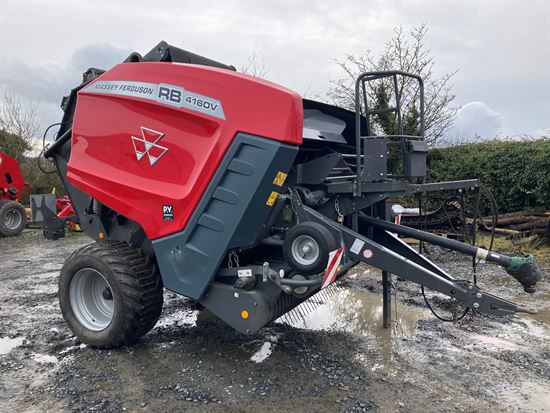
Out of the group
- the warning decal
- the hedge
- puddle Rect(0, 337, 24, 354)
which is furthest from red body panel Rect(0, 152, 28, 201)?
the hedge

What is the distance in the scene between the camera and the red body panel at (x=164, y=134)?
10.6ft

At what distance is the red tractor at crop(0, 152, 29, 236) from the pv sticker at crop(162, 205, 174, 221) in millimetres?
8721

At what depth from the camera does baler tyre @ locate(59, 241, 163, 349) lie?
3617 millimetres

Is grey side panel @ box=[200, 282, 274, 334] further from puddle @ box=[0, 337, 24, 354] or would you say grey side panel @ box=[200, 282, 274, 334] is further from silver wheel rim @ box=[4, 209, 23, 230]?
silver wheel rim @ box=[4, 209, 23, 230]

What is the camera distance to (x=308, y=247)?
3.16 meters

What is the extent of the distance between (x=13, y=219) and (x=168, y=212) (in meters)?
9.13

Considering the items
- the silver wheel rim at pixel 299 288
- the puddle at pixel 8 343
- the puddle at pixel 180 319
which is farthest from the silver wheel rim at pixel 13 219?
the silver wheel rim at pixel 299 288

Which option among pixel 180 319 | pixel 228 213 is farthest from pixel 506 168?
pixel 228 213

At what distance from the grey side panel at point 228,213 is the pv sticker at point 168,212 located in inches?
5.3

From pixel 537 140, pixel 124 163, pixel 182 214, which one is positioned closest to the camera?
pixel 182 214

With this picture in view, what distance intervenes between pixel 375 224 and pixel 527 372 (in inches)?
63.8

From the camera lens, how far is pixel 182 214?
3.42 metres

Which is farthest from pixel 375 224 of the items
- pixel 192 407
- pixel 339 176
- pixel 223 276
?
pixel 192 407

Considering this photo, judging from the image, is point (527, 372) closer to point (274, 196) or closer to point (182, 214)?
point (274, 196)
